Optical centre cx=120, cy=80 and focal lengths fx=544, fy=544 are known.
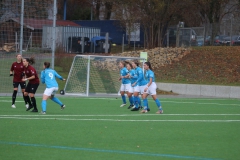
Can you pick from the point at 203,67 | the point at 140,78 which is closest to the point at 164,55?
the point at 203,67

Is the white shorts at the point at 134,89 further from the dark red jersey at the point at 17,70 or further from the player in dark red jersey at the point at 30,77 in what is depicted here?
the dark red jersey at the point at 17,70

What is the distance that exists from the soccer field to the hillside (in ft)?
49.5

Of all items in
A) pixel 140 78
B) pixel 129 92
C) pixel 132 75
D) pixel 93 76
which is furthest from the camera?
pixel 93 76

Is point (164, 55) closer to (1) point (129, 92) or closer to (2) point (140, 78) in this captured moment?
(1) point (129, 92)

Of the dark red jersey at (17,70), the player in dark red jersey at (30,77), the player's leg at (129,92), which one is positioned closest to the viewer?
the player in dark red jersey at (30,77)

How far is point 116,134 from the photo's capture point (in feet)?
43.4

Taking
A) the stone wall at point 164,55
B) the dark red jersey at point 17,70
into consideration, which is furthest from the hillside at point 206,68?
the dark red jersey at point 17,70

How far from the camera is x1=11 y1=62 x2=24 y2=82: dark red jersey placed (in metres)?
19.6

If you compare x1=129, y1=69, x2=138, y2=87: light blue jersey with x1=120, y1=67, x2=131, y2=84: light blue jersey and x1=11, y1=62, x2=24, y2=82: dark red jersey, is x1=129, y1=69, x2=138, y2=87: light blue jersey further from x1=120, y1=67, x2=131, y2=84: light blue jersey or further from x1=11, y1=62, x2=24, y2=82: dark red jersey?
x1=11, y1=62, x2=24, y2=82: dark red jersey

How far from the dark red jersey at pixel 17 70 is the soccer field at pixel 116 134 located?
112 centimetres

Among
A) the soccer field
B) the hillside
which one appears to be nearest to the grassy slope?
the hillside

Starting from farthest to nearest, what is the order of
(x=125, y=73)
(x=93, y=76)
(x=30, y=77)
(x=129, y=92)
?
1. (x=93, y=76)
2. (x=125, y=73)
3. (x=129, y=92)
4. (x=30, y=77)

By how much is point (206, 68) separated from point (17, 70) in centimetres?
1999

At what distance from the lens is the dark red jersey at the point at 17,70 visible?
64.4 ft
